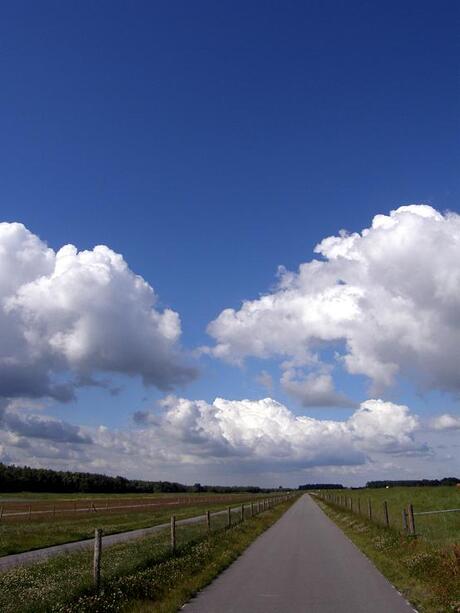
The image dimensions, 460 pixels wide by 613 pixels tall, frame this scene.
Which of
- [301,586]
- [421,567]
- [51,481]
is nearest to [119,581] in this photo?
[301,586]

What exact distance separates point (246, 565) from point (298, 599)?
5.65 meters

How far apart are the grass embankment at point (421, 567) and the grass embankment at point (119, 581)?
4166 millimetres

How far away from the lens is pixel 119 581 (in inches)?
484

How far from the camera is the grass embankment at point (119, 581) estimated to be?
10188 millimetres

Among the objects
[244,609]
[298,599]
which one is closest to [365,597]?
[298,599]

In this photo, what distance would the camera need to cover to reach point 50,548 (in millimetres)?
25406

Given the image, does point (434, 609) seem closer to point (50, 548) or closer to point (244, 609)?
point (244, 609)

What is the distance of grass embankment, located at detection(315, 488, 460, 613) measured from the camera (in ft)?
34.7

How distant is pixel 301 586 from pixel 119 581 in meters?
3.72

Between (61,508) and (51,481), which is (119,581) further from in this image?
(51,481)

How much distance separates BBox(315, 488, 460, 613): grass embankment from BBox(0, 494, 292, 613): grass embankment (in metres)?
4.17

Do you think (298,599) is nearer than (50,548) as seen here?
Yes

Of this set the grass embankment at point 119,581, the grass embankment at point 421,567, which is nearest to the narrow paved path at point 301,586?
the grass embankment at point 421,567

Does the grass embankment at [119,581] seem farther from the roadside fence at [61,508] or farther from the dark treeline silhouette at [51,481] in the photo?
the dark treeline silhouette at [51,481]
